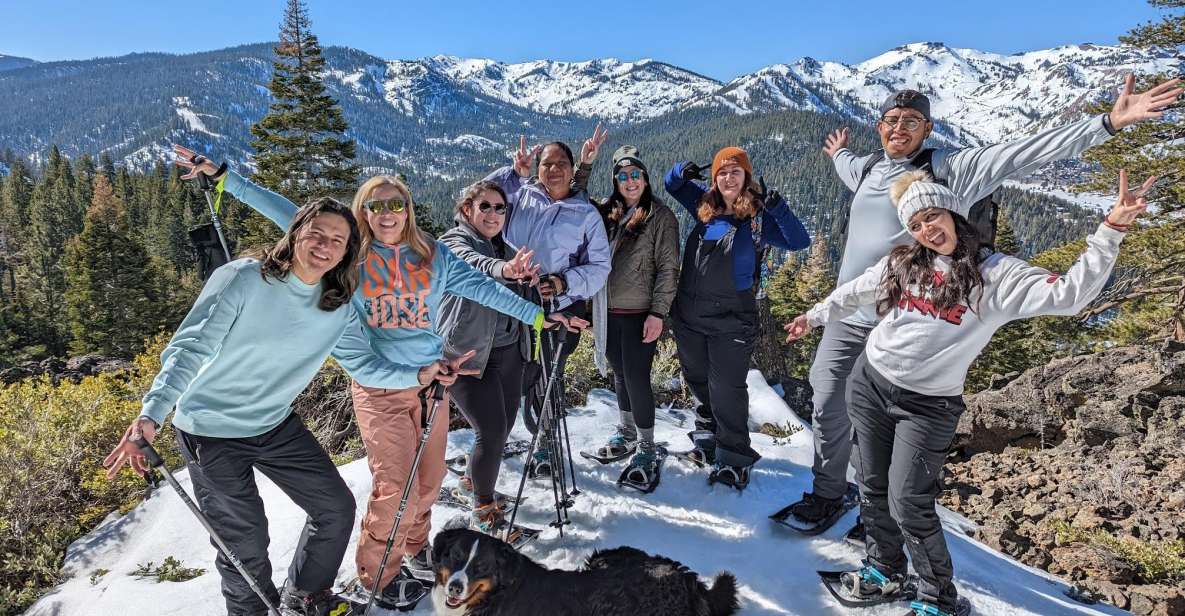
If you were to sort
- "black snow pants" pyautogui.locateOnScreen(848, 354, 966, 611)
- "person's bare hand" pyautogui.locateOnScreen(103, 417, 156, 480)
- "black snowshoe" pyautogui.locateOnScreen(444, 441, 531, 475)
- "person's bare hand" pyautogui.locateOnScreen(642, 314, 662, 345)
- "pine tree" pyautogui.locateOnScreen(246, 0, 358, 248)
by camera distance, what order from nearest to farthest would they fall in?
1. "person's bare hand" pyautogui.locateOnScreen(103, 417, 156, 480)
2. "black snow pants" pyautogui.locateOnScreen(848, 354, 966, 611)
3. "person's bare hand" pyautogui.locateOnScreen(642, 314, 662, 345)
4. "black snowshoe" pyautogui.locateOnScreen(444, 441, 531, 475)
5. "pine tree" pyautogui.locateOnScreen(246, 0, 358, 248)

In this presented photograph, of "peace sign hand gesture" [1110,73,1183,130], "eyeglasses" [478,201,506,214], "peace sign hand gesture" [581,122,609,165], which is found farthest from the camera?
"peace sign hand gesture" [581,122,609,165]

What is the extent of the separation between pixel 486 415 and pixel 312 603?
137 cm

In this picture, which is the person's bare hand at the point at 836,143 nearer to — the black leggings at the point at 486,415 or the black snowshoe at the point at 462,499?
the black leggings at the point at 486,415

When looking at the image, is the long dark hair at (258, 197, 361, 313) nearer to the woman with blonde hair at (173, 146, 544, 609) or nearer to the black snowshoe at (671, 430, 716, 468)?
the woman with blonde hair at (173, 146, 544, 609)

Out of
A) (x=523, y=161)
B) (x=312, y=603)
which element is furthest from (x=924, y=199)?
(x=312, y=603)

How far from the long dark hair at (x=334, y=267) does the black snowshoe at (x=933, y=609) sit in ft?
11.4

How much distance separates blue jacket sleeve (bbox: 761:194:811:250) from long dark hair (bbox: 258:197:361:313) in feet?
9.63

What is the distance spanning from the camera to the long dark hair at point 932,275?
2.74 metres

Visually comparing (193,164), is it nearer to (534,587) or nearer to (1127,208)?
(534,587)

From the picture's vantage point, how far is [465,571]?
2.59m

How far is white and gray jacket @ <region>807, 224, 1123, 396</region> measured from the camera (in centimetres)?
233

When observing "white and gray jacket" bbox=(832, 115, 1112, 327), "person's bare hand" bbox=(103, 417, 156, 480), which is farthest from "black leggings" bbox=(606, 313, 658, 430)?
Result: "person's bare hand" bbox=(103, 417, 156, 480)

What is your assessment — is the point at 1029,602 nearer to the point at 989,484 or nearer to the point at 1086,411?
the point at 989,484

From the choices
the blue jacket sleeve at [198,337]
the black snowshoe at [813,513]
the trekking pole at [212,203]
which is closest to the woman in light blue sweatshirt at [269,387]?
the blue jacket sleeve at [198,337]
